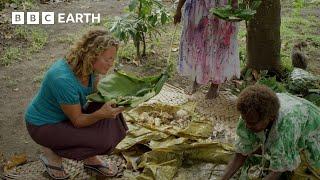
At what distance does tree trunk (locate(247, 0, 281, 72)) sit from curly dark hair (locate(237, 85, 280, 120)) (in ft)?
7.63

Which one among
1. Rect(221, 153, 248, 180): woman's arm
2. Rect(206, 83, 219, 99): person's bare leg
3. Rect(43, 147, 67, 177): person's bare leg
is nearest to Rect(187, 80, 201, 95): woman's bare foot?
Rect(206, 83, 219, 99): person's bare leg

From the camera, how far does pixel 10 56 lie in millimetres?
5426

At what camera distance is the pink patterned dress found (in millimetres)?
3926

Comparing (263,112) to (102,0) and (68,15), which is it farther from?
(102,0)

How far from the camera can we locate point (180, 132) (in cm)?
354

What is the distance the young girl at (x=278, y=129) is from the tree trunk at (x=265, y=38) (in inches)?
82.1

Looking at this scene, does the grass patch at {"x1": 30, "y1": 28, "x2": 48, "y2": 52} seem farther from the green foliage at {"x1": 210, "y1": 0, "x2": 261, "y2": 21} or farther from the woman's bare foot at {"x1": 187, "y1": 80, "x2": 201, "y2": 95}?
the green foliage at {"x1": 210, "y1": 0, "x2": 261, "y2": 21}

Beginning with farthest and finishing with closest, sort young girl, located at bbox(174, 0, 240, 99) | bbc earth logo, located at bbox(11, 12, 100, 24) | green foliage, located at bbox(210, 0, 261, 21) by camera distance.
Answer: bbc earth logo, located at bbox(11, 12, 100, 24) → young girl, located at bbox(174, 0, 240, 99) → green foliage, located at bbox(210, 0, 261, 21)

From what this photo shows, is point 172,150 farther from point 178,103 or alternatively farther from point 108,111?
point 178,103

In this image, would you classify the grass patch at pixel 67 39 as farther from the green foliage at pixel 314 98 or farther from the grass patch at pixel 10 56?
the green foliage at pixel 314 98

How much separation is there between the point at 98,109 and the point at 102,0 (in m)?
4.93

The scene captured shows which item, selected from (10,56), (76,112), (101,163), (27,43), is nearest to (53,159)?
(101,163)

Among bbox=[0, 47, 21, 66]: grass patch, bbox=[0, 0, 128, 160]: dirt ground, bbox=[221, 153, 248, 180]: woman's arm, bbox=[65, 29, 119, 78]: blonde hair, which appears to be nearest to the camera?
bbox=[221, 153, 248, 180]: woman's arm

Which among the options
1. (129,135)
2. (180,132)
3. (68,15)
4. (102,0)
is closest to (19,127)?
(129,135)
